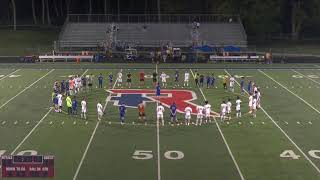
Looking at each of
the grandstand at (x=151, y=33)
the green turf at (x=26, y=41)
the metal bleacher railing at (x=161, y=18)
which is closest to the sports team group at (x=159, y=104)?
the grandstand at (x=151, y=33)

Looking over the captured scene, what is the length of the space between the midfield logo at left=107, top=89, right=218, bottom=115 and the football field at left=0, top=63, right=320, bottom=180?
52 millimetres

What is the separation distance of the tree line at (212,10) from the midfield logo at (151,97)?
109 ft

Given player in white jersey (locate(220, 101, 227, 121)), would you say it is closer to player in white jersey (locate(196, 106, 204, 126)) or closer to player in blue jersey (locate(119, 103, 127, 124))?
player in white jersey (locate(196, 106, 204, 126))

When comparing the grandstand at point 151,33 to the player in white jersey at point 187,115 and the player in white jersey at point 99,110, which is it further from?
the player in white jersey at point 187,115

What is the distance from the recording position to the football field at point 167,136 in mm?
18500

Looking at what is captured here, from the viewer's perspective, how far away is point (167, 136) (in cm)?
2294

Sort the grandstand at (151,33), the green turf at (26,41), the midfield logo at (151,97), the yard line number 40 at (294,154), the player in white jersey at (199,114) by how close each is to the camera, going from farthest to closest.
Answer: the grandstand at (151,33)
the green turf at (26,41)
the midfield logo at (151,97)
the player in white jersey at (199,114)
the yard line number 40 at (294,154)

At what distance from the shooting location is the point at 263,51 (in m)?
59.1

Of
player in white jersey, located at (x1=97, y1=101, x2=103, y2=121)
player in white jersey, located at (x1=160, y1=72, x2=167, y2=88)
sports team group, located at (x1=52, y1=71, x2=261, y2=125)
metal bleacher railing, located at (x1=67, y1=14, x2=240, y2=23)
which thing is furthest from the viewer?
metal bleacher railing, located at (x1=67, y1=14, x2=240, y2=23)

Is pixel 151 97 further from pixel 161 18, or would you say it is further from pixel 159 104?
pixel 161 18

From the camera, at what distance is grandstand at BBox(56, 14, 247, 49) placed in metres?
58.3

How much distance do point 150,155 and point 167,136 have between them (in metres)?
2.88

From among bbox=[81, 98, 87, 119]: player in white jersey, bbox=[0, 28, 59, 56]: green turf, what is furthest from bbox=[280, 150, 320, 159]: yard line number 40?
bbox=[0, 28, 59, 56]: green turf

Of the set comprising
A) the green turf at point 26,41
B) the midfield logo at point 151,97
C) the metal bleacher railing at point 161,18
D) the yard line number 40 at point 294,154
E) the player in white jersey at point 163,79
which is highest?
the metal bleacher railing at point 161,18
